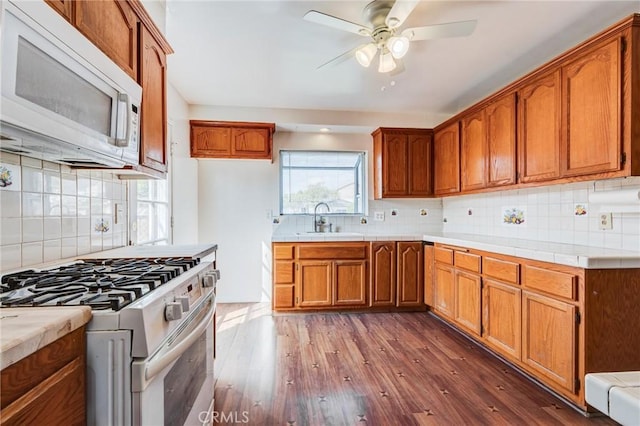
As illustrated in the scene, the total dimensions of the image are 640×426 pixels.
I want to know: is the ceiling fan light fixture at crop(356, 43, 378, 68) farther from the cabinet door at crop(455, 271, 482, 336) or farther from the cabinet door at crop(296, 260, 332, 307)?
the cabinet door at crop(296, 260, 332, 307)

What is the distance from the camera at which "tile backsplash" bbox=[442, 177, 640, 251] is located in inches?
78.5

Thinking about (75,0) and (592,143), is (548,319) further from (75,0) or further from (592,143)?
(75,0)

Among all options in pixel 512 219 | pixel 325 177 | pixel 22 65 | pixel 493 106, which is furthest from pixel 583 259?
pixel 325 177

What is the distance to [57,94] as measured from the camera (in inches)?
39.4

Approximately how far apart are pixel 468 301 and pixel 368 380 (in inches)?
47.9

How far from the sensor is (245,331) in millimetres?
2971

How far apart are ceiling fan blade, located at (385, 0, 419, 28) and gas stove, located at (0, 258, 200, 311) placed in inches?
65.9

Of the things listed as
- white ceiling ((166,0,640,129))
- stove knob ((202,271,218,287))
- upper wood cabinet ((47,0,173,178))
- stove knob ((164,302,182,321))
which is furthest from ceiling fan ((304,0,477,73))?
stove knob ((164,302,182,321))

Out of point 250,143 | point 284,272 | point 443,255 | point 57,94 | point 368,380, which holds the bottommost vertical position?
point 368,380

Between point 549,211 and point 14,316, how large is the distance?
3.20m

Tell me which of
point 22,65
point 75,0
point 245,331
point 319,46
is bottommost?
point 245,331

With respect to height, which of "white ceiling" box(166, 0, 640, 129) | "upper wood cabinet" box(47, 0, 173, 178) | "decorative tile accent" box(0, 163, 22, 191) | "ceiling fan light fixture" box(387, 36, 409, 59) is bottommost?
"decorative tile accent" box(0, 163, 22, 191)

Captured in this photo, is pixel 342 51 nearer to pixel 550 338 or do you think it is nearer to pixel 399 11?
pixel 399 11

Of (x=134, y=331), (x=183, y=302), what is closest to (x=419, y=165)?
(x=183, y=302)
